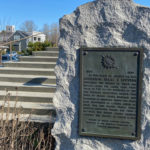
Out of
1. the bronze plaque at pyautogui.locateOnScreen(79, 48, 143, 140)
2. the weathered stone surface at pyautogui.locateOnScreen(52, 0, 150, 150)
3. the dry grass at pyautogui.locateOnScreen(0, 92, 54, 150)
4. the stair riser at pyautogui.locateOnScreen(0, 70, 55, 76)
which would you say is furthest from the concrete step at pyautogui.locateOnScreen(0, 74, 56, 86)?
the bronze plaque at pyautogui.locateOnScreen(79, 48, 143, 140)

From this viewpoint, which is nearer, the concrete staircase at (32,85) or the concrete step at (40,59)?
the concrete staircase at (32,85)

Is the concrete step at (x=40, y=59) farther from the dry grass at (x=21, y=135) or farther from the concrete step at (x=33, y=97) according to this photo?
the dry grass at (x=21, y=135)

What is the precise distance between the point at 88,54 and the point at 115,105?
0.68 m

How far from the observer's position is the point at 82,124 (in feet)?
9.08

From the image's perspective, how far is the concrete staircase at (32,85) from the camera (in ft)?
14.8

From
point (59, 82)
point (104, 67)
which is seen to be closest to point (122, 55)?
point (104, 67)

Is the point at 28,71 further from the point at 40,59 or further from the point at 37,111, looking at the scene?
the point at 37,111

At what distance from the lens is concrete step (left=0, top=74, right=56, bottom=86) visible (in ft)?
19.8

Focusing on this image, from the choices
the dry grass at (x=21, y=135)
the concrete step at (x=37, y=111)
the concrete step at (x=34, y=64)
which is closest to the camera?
the dry grass at (x=21, y=135)

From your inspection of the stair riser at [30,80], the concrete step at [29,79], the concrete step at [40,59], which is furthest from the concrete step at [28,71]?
the concrete step at [40,59]

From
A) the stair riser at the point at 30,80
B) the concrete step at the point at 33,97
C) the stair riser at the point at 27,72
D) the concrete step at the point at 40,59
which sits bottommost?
the concrete step at the point at 33,97

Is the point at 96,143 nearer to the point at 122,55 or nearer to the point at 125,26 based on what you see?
the point at 122,55

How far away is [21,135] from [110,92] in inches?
49.4

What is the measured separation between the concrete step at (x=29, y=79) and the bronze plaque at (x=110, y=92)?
3356mm
